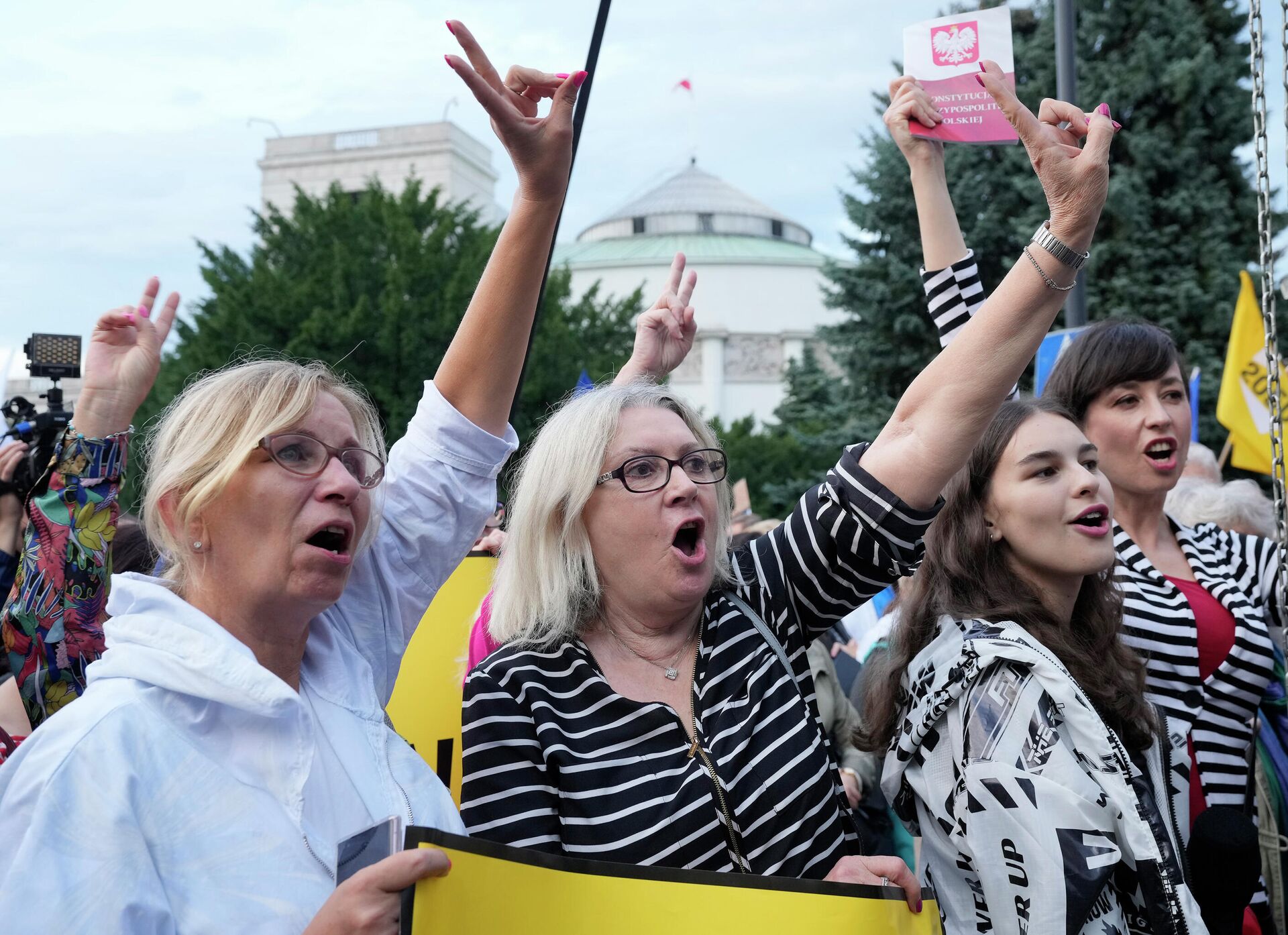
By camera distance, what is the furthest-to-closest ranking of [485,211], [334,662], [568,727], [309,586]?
[485,211] < [568,727] < [334,662] < [309,586]

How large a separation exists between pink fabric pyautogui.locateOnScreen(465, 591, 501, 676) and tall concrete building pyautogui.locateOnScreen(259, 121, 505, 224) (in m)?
47.9

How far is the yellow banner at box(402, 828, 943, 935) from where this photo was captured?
154 cm

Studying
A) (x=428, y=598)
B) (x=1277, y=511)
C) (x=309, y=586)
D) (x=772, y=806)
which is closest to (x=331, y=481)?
(x=309, y=586)

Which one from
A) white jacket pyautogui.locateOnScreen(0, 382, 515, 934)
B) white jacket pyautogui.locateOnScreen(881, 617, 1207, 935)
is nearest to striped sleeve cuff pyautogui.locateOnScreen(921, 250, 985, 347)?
white jacket pyautogui.locateOnScreen(881, 617, 1207, 935)

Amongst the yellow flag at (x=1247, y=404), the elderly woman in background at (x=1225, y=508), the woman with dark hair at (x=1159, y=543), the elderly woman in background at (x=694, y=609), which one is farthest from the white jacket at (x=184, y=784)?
the yellow flag at (x=1247, y=404)

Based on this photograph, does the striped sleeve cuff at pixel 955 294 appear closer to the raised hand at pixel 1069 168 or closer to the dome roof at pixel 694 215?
the raised hand at pixel 1069 168

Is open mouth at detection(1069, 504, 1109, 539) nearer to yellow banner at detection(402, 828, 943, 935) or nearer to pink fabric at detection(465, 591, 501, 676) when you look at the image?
yellow banner at detection(402, 828, 943, 935)

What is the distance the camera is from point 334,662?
6.01 ft

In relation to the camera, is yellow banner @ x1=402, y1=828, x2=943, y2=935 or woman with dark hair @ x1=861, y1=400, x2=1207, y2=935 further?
woman with dark hair @ x1=861, y1=400, x2=1207, y2=935

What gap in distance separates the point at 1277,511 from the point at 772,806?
1.24 metres

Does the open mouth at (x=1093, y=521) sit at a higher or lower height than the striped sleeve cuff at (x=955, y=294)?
lower

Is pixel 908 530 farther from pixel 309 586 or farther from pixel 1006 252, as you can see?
pixel 1006 252

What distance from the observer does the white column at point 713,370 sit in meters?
51.6

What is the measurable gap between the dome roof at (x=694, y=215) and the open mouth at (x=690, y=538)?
193 ft
